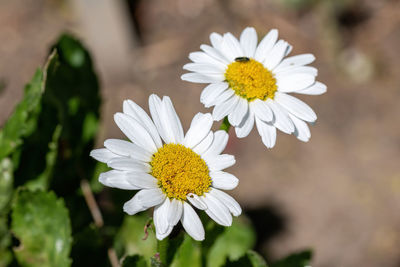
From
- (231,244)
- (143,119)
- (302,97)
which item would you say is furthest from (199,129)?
(302,97)

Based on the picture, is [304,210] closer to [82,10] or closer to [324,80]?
[324,80]

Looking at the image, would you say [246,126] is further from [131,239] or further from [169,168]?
[131,239]

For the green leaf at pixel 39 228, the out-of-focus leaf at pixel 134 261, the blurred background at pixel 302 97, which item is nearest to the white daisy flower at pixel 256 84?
the out-of-focus leaf at pixel 134 261

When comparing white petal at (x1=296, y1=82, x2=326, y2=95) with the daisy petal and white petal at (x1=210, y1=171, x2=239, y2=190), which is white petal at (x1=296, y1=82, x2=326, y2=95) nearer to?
white petal at (x1=210, y1=171, x2=239, y2=190)

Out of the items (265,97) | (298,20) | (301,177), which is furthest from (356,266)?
(298,20)

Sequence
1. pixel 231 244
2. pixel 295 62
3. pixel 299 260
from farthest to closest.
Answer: pixel 231 244
pixel 299 260
pixel 295 62

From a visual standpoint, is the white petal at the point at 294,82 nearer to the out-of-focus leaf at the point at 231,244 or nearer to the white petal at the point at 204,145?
the white petal at the point at 204,145
